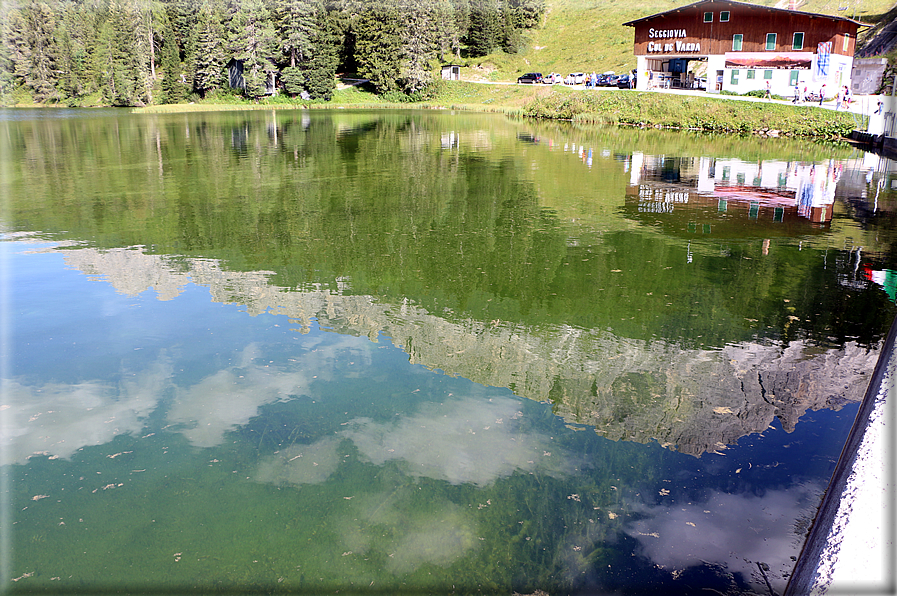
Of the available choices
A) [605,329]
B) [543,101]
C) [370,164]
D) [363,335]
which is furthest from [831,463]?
[543,101]

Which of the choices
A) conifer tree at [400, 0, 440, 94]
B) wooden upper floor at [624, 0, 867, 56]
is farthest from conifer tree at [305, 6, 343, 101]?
wooden upper floor at [624, 0, 867, 56]

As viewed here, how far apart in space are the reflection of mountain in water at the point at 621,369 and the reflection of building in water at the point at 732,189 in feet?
23.9

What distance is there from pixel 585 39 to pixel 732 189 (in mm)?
90286

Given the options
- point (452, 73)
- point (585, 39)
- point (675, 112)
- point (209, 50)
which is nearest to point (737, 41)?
point (675, 112)

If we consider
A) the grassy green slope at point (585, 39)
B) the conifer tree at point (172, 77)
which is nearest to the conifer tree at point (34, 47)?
the conifer tree at point (172, 77)

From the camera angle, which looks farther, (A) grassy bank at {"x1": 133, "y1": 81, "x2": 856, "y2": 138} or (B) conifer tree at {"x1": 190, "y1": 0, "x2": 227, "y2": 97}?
(B) conifer tree at {"x1": 190, "y1": 0, "x2": 227, "y2": 97}

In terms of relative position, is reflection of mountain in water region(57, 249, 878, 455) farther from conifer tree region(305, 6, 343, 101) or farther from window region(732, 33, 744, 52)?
conifer tree region(305, 6, 343, 101)

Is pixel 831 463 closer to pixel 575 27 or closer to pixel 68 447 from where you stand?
pixel 68 447

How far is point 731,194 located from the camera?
19250 millimetres

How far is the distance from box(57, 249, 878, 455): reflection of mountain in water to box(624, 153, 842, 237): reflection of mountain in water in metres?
7.05

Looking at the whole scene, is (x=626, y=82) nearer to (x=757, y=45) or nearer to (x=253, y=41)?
(x=757, y=45)

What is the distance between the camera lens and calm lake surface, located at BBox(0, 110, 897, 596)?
4.80 meters

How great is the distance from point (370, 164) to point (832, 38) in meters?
47.2

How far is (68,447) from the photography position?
6168 millimetres
